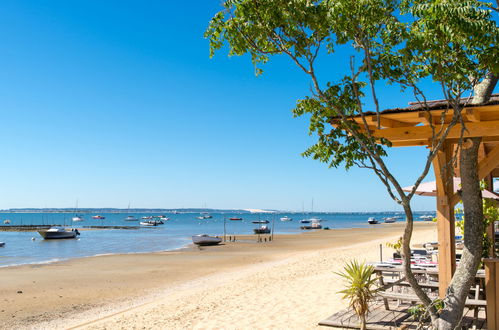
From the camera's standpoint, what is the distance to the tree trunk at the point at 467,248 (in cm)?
511

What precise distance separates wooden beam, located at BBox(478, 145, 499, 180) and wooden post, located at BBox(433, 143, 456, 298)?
0.57 metres

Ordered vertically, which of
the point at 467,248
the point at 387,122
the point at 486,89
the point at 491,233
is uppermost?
the point at 486,89

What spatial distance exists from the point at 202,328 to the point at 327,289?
4136 millimetres

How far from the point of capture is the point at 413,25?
505 centimetres

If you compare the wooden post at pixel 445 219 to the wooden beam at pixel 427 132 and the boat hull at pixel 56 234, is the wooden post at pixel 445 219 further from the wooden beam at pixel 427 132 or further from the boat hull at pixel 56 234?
the boat hull at pixel 56 234

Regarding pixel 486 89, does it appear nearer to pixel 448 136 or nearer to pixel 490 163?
pixel 448 136

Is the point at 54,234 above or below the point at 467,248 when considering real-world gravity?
below

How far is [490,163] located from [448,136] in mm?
593

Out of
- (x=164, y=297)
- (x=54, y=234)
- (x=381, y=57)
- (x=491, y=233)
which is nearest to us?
(x=381, y=57)

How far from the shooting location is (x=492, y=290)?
5.73 m

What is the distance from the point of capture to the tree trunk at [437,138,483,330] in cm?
511

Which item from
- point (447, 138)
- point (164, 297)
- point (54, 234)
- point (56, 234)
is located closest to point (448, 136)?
point (447, 138)

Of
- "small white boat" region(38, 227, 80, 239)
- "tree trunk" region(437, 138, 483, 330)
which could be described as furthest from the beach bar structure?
"small white boat" region(38, 227, 80, 239)

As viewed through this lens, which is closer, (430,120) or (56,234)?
(430,120)
